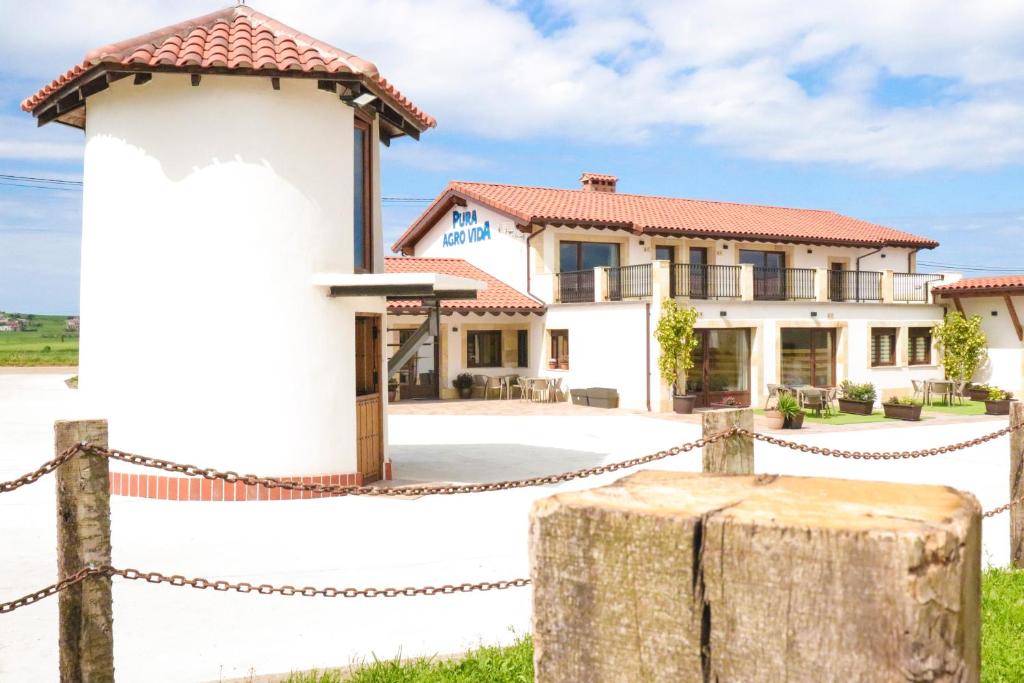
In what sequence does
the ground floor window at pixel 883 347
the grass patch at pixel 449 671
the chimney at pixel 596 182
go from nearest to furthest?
the grass patch at pixel 449 671
the ground floor window at pixel 883 347
the chimney at pixel 596 182

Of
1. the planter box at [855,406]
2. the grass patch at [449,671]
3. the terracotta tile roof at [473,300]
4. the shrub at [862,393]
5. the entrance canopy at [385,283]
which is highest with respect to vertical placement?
the terracotta tile roof at [473,300]

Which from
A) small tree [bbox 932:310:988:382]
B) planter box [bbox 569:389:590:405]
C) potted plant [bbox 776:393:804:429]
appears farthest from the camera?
small tree [bbox 932:310:988:382]

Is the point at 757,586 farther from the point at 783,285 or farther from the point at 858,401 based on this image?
the point at 783,285

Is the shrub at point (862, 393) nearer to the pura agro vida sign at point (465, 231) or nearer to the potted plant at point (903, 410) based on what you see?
the potted plant at point (903, 410)

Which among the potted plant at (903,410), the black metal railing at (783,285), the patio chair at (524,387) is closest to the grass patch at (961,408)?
the potted plant at (903,410)

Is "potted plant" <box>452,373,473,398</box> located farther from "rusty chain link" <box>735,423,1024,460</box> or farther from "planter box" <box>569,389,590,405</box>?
"rusty chain link" <box>735,423,1024,460</box>

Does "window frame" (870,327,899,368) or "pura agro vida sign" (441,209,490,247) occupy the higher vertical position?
"pura agro vida sign" (441,209,490,247)

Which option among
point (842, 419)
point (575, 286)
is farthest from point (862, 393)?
point (575, 286)

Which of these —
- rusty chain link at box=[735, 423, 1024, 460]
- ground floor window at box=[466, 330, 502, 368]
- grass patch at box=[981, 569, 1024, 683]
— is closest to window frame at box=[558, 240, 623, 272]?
ground floor window at box=[466, 330, 502, 368]

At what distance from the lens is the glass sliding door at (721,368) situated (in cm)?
2462

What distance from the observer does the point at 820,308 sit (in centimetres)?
2623

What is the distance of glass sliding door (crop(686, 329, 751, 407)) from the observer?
2462 centimetres

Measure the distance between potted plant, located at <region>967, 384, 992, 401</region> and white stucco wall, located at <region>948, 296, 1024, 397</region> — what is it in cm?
80

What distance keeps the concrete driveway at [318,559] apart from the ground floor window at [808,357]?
11.1 metres
